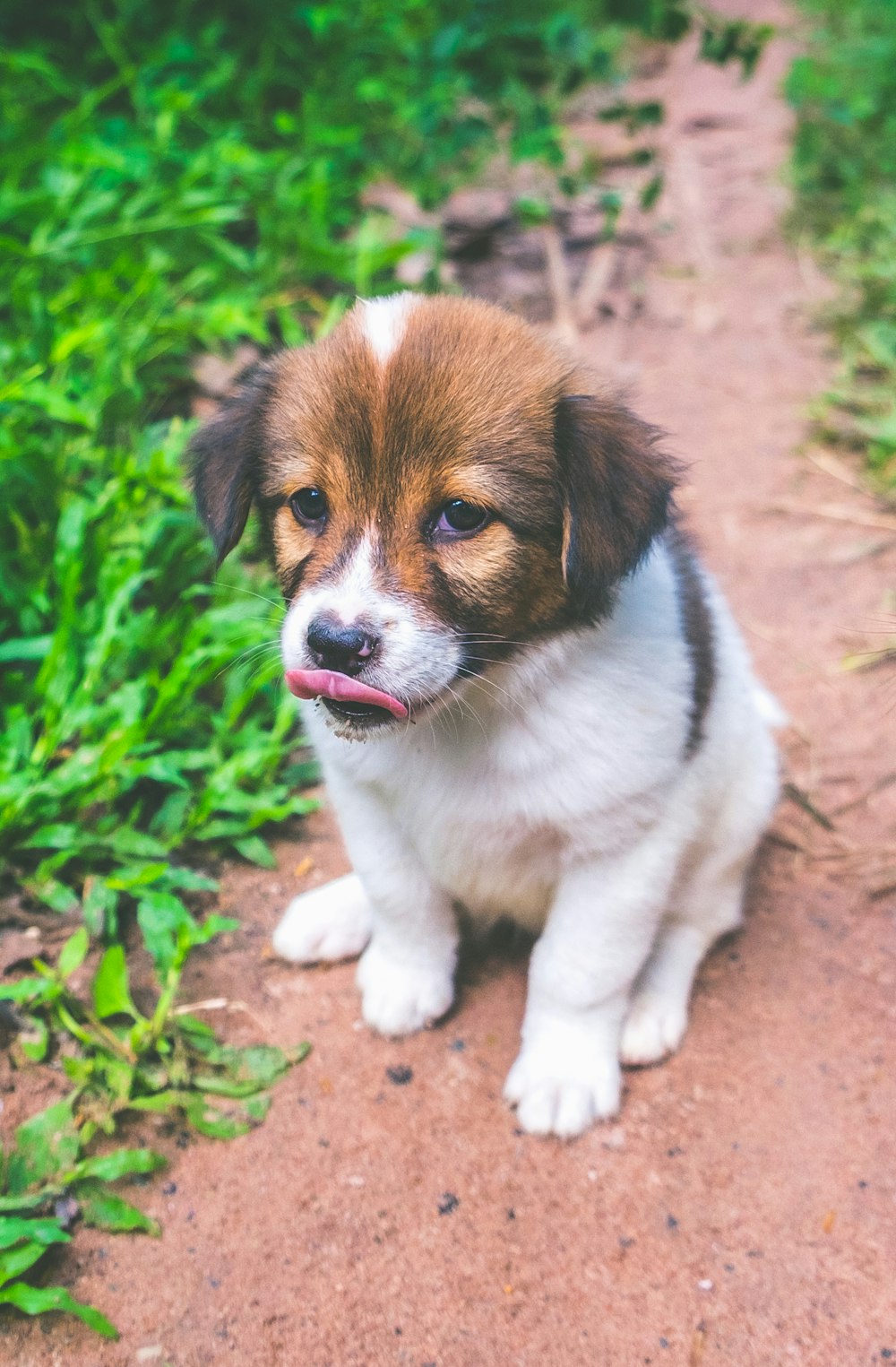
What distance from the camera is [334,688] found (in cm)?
218

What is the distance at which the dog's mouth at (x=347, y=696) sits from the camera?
7.14 ft

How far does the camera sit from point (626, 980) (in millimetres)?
2787

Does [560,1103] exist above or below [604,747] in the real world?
below

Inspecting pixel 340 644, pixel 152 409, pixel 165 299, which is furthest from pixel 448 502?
pixel 165 299

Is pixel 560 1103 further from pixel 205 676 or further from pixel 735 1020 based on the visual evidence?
pixel 205 676

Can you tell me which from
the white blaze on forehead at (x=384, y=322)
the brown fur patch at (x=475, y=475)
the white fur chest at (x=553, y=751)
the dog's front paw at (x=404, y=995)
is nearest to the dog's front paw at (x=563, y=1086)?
the dog's front paw at (x=404, y=995)

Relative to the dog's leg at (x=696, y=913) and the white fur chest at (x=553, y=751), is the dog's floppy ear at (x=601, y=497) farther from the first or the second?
the dog's leg at (x=696, y=913)

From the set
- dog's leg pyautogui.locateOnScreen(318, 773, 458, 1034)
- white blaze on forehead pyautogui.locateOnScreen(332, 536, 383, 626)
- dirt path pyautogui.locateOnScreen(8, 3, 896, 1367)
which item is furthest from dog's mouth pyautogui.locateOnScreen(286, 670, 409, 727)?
dirt path pyautogui.locateOnScreen(8, 3, 896, 1367)

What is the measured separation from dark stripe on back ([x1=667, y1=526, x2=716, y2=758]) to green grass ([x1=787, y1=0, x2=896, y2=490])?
2.58 metres

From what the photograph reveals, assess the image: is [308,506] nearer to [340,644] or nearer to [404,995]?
[340,644]

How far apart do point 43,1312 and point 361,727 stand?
140 centimetres

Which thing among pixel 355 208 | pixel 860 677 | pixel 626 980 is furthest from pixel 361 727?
pixel 355 208

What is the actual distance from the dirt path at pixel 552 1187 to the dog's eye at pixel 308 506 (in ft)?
4.53

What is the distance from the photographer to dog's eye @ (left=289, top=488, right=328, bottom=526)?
2443 mm
